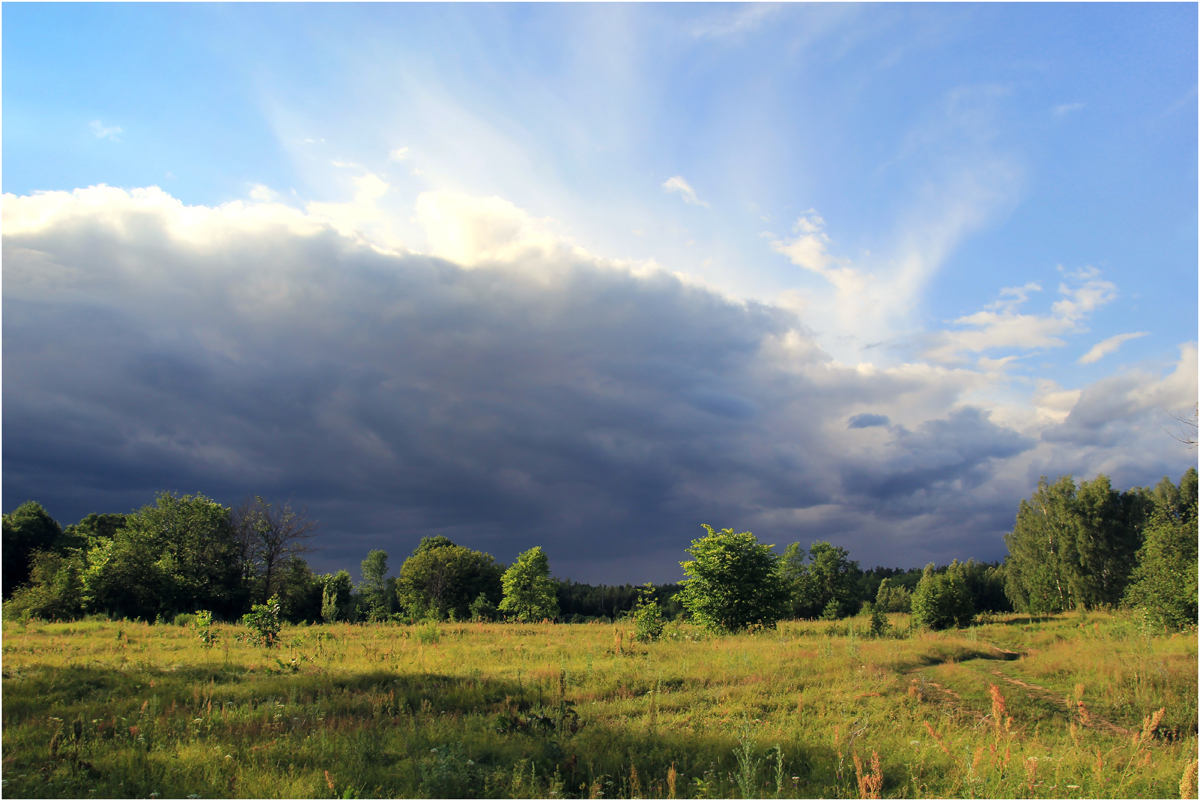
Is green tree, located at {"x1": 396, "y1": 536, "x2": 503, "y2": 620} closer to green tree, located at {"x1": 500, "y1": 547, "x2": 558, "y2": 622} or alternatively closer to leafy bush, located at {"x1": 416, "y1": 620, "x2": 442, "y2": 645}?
green tree, located at {"x1": 500, "y1": 547, "x2": 558, "y2": 622}

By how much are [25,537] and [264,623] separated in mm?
61755

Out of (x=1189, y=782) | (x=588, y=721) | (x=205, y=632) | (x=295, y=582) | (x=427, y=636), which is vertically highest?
(x=1189, y=782)

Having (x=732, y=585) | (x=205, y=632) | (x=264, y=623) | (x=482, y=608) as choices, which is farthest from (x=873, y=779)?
(x=482, y=608)

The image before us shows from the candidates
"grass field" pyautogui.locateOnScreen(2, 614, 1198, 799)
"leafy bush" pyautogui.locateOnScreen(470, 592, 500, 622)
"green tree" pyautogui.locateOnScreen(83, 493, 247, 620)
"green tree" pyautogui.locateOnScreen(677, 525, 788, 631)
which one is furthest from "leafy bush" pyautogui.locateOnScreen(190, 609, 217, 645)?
"leafy bush" pyautogui.locateOnScreen(470, 592, 500, 622)

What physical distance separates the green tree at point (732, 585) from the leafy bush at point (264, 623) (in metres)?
17.3

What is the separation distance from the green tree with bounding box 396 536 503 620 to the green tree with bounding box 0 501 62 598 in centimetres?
3470

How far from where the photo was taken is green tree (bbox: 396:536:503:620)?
226 feet

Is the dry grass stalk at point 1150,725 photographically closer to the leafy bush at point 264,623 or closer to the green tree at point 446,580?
the leafy bush at point 264,623

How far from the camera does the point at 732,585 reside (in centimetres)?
2666

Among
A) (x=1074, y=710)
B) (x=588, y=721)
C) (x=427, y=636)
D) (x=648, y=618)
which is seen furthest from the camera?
(x=648, y=618)

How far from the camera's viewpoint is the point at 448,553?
240ft

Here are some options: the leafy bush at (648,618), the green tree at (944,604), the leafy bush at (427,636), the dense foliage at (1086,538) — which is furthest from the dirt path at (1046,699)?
the dense foliage at (1086,538)

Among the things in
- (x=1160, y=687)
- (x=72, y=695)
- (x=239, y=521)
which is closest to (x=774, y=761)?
(x=1160, y=687)

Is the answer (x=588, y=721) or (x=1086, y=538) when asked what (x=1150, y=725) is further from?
(x=1086, y=538)
